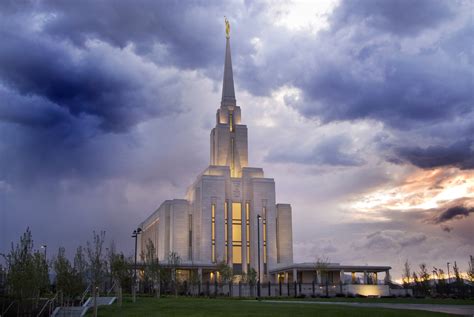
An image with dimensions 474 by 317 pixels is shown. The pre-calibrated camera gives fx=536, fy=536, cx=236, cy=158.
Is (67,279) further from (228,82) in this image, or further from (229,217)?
(228,82)

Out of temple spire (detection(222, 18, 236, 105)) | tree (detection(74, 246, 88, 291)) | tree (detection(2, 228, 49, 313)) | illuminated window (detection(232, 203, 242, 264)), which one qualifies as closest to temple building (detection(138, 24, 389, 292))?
illuminated window (detection(232, 203, 242, 264))

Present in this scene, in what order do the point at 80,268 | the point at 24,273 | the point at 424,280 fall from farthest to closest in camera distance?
the point at 424,280
the point at 80,268
the point at 24,273

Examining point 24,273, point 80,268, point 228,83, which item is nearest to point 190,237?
point 228,83

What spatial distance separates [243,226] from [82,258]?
2042 inches

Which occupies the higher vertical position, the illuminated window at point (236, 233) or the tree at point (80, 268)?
the illuminated window at point (236, 233)

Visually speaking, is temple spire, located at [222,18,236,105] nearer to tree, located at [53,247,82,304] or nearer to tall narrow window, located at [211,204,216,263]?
tall narrow window, located at [211,204,216,263]

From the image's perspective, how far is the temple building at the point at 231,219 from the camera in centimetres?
8825

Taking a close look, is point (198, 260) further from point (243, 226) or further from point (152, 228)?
point (152, 228)

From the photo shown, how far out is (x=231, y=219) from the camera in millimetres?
91562

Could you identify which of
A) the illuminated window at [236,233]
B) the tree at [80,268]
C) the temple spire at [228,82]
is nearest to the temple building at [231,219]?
the illuminated window at [236,233]

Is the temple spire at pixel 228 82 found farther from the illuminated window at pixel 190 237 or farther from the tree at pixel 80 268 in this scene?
the tree at pixel 80 268

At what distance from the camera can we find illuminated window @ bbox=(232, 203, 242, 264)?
298 ft

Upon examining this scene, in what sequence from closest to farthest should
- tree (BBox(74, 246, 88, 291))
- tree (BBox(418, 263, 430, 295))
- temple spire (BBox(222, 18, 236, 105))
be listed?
tree (BBox(74, 246, 88, 291)), tree (BBox(418, 263, 430, 295)), temple spire (BBox(222, 18, 236, 105))

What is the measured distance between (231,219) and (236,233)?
2.95 metres
